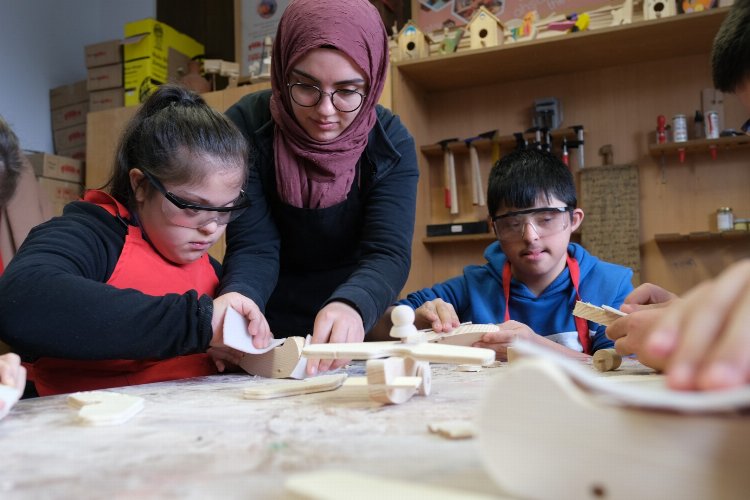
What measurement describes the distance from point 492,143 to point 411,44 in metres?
0.75

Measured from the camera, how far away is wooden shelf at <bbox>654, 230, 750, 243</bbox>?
315 centimetres

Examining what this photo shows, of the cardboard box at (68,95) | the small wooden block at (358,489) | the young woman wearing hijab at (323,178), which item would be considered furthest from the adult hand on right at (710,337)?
the cardboard box at (68,95)

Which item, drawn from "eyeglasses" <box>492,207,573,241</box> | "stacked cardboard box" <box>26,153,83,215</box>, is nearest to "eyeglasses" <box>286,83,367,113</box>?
"eyeglasses" <box>492,207,573,241</box>

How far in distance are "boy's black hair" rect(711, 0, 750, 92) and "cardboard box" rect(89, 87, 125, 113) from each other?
3.87 meters

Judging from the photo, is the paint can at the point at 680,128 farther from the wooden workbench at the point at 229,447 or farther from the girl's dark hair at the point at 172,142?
the wooden workbench at the point at 229,447

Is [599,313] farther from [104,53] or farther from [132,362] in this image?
[104,53]

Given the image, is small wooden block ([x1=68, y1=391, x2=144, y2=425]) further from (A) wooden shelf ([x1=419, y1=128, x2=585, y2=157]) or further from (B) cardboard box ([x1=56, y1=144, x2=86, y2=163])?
(B) cardboard box ([x1=56, y1=144, x2=86, y2=163])

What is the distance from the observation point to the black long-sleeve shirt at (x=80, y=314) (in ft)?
3.55

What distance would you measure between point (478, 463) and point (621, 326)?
629 mm

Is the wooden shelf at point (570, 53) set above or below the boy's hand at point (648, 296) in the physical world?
above

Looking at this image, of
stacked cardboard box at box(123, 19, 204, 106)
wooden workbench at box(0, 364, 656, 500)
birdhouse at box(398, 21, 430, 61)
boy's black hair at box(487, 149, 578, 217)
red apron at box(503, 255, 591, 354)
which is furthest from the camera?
stacked cardboard box at box(123, 19, 204, 106)

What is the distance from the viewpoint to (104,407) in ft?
2.67

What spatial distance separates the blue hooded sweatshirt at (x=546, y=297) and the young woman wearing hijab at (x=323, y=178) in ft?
1.53

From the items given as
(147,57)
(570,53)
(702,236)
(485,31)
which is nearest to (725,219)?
(702,236)
